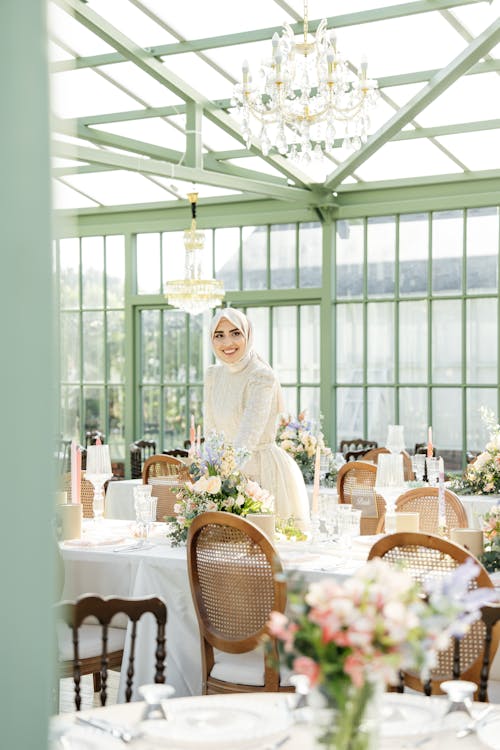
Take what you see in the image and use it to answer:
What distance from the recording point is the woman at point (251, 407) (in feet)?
16.5

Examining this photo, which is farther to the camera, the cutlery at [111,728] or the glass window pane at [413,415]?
the glass window pane at [413,415]

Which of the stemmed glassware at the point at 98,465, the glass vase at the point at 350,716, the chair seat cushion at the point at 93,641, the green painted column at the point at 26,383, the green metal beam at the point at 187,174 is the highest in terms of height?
the green metal beam at the point at 187,174

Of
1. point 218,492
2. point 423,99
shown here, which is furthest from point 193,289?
point 218,492

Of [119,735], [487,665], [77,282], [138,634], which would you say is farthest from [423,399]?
[77,282]

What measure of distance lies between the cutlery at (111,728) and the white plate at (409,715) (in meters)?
0.49

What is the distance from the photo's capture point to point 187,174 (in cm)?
789

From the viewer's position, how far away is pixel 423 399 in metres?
9.18

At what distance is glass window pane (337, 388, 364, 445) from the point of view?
31.3 ft

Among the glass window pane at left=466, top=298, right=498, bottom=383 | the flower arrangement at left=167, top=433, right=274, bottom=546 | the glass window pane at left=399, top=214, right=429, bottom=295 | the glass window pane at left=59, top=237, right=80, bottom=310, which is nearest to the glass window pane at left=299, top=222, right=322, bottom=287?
the glass window pane at left=399, top=214, right=429, bottom=295

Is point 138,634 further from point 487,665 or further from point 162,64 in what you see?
point 162,64

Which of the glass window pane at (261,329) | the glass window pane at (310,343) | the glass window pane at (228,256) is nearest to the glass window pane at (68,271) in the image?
the glass window pane at (310,343)

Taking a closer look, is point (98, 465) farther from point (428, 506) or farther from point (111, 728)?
point (111, 728)

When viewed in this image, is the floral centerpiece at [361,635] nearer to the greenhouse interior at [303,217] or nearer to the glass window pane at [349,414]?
the greenhouse interior at [303,217]

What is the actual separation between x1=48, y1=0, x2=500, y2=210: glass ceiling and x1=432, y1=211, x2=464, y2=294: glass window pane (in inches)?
15.2
